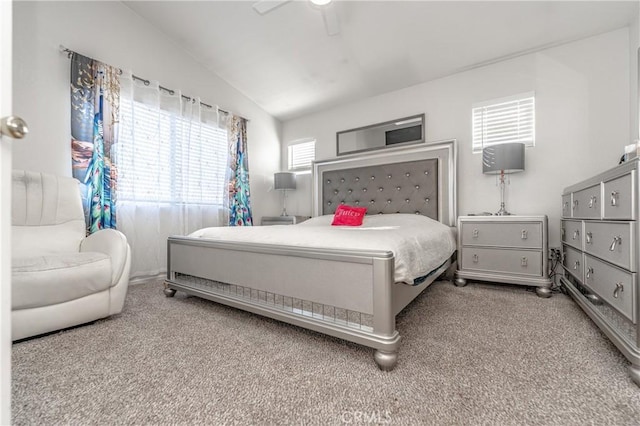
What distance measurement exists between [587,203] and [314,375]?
1961 mm

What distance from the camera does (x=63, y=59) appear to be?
2.32 metres

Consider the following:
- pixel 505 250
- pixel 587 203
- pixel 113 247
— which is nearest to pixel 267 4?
pixel 113 247

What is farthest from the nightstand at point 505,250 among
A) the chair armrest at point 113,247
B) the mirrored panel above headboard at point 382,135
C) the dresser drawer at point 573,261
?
the chair armrest at point 113,247

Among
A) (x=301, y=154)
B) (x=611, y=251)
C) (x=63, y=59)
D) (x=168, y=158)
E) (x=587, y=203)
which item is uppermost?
(x=63, y=59)

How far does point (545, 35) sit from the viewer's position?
242 centimetres

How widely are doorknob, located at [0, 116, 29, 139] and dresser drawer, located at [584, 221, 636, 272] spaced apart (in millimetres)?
2040

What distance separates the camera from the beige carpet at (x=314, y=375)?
94 cm

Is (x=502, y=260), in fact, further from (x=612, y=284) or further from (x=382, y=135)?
(x=382, y=135)

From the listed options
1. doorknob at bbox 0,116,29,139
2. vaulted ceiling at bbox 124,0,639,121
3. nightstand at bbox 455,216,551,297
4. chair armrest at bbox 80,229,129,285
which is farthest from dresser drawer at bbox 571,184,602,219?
chair armrest at bbox 80,229,129,285

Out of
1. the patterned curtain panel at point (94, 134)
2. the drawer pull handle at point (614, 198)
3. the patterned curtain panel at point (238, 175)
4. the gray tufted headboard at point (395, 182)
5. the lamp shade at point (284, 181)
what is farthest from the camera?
the lamp shade at point (284, 181)

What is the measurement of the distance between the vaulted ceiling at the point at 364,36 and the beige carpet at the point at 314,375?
241cm

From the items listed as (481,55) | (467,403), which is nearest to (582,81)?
(481,55)

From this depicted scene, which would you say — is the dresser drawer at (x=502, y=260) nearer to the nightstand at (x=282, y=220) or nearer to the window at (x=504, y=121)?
the window at (x=504, y=121)

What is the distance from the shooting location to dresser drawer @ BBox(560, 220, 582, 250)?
5.99 ft
